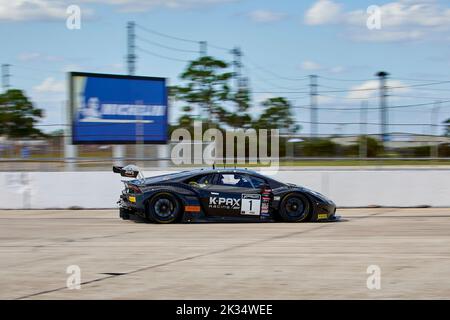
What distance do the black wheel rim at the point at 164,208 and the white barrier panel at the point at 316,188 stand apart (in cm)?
382

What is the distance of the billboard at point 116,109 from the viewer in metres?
21.7

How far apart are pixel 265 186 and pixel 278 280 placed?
6041mm

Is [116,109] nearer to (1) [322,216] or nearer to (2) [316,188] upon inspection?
(2) [316,188]

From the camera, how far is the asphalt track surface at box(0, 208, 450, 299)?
7.17m

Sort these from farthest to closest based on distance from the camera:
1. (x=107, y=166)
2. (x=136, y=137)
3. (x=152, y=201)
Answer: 1. (x=136, y=137)
2. (x=107, y=166)
3. (x=152, y=201)

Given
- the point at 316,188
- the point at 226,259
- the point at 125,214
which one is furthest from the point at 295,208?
the point at 226,259

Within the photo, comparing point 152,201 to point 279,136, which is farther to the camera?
point 279,136

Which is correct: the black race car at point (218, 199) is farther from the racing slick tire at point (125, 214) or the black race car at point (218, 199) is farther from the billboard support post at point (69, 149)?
the billboard support post at point (69, 149)

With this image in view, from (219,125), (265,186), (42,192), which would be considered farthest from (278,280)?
(219,125)

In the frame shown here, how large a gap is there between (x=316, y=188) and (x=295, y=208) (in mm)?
3652
